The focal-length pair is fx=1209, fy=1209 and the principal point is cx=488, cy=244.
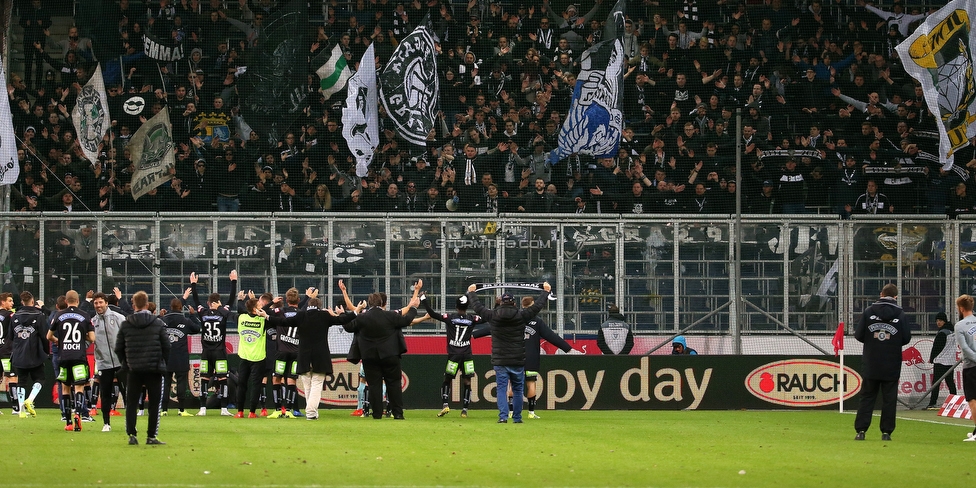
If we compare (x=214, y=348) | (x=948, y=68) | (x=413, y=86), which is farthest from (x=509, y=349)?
(x=948, y=68)

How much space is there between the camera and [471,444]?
14516 mm

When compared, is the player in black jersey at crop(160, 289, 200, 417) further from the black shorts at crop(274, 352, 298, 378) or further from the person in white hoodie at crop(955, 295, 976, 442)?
the person in white hoodie at crop(955, 295, 976, 442)

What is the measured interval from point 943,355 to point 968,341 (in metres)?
9.09

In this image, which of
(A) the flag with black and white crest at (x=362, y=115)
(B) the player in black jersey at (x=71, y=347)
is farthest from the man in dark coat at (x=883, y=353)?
(A) the flag with black and white crest at (x=362, y=115)

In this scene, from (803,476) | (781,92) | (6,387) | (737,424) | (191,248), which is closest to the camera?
(803,476)

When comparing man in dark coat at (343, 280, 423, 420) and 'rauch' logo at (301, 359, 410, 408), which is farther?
'rauch' logo at (301, 359, 410, 408)

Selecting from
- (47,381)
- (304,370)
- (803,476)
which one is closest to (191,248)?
(47,381)

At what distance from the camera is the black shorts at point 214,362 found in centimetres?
2056

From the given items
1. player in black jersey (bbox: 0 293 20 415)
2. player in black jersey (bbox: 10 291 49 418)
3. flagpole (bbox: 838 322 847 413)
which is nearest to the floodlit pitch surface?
player in black jersey (bbox: 10 291 49 418)

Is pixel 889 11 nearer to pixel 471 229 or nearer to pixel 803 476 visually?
pixel 471 229

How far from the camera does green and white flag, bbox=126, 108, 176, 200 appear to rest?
27453 mm

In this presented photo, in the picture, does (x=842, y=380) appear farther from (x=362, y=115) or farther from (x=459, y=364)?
(x=362, y=115)

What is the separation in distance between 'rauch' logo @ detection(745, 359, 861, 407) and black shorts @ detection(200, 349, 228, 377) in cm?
1009

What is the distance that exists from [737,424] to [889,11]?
16.4 m
